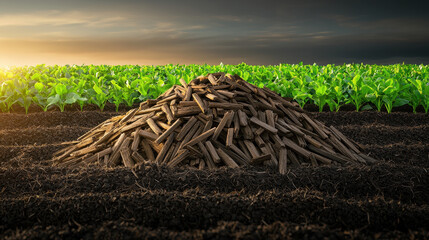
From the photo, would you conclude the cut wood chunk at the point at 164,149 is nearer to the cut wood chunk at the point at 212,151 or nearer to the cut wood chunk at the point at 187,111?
the cut wood chunk at the point at 187,111

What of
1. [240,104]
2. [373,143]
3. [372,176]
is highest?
[240,104]

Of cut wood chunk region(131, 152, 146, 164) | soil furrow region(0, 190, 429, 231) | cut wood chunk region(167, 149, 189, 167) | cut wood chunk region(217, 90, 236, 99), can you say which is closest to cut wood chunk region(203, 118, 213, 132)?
cut wood chunk region(167, 149, 189, 167)

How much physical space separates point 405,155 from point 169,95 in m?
3.01

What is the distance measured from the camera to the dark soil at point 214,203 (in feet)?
7.77

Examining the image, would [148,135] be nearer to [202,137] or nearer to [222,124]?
[202,137]

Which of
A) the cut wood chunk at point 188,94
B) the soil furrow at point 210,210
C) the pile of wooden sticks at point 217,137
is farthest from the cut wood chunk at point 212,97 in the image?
the soil furrow at point 210,210

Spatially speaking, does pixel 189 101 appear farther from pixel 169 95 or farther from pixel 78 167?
pixel 78 167

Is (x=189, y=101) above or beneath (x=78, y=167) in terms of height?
above

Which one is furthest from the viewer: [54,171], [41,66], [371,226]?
[41,66]

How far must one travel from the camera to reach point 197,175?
3381 millimetres

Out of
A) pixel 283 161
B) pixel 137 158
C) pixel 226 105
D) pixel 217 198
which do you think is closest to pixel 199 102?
pixel 226 105

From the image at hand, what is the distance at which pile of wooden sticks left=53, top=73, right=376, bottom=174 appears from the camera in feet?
12.3

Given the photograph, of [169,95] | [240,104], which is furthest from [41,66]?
[240,104]

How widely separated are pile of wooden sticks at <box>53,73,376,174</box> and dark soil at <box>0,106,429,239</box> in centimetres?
27
